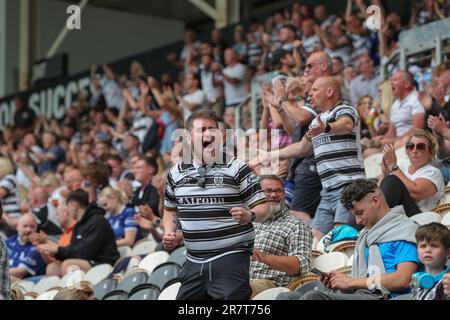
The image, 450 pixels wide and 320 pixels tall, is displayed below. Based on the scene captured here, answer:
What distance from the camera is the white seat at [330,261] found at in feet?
20.3

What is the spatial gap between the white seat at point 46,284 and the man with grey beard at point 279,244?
9.57ft

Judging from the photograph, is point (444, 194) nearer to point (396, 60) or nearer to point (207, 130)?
point (207, 130)

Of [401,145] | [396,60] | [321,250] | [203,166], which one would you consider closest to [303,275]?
[321,250]

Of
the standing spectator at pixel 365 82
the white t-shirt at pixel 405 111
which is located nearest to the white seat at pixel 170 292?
the white t-shirt at pixel 405 111

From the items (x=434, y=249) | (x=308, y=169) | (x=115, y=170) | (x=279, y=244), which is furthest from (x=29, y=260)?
(x=434, y=249)

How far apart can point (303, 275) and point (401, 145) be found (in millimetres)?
2687

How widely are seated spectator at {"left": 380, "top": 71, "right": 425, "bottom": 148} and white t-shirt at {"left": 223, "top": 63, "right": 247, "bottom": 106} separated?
4.58 metres

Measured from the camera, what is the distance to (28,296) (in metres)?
8.57

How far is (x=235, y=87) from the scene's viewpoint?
44.6ft

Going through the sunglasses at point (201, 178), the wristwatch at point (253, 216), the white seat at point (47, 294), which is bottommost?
the white seat at point (47, 294)

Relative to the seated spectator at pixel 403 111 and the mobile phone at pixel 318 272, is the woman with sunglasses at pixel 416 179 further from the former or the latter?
the seated spectator at pixel 403 111

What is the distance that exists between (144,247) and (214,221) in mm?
3886

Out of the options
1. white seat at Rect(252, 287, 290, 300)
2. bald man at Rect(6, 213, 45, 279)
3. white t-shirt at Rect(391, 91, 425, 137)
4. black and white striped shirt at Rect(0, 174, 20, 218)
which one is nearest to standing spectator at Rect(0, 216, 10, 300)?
white seat at Rect(252, 287, 290, 300)

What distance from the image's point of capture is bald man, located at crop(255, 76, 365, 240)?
6.76m
